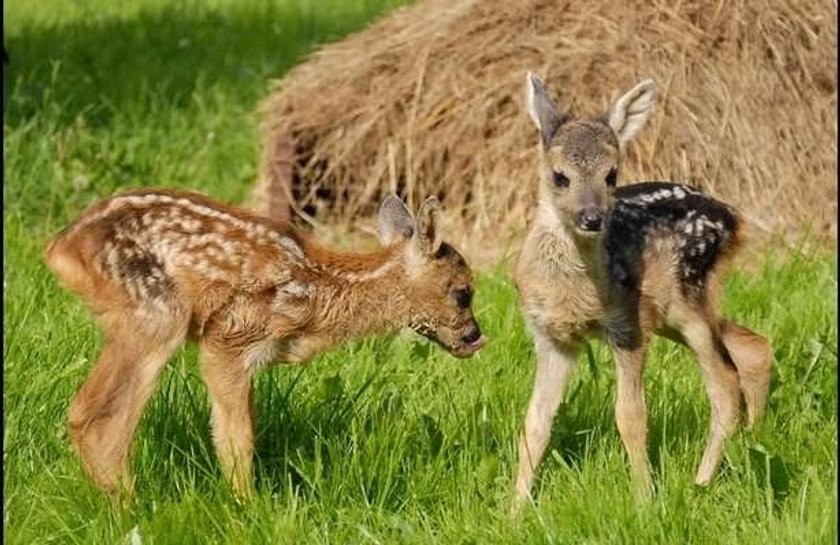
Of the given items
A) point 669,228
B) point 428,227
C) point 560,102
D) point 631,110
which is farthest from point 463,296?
point 560,102

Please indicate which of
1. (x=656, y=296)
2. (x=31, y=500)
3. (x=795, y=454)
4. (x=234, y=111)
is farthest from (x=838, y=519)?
(x=234, y=111)

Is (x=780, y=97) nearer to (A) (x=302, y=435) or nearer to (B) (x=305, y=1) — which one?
(A) (x=302, y=435)

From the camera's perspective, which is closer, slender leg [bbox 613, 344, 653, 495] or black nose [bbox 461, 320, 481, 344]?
slender leg [bbox 613, 344, 653, 495]

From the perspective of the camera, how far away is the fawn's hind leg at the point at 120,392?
646 centimetres

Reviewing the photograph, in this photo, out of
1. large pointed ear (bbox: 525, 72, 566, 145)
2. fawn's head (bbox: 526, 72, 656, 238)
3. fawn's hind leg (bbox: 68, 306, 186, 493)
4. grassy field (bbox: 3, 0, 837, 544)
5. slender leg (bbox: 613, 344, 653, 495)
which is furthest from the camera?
large pointed ear (bbox: 525, 72, 566, 145)

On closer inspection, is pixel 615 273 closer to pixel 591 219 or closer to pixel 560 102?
pixel 591 219

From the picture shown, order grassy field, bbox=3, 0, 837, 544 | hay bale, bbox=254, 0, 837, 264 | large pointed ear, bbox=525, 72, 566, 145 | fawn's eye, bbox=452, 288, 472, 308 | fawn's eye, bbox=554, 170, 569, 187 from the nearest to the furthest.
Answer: grassy field, bbox=3, 0, 837, 544, fawn's eye, bbox=554, 170, 569, 187, large pointed ear, bbox=525, 72, 566, 145, fawn's eye, bbox=452, 288, 472, 308, hay bale, bbox=254, 0, 837, 264

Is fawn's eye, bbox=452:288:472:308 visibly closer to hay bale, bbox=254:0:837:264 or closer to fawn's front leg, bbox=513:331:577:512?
fawn's front leg, bbox=513:331:577:512

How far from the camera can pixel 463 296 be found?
Result: 23.6 feet

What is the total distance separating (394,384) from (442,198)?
3989mm

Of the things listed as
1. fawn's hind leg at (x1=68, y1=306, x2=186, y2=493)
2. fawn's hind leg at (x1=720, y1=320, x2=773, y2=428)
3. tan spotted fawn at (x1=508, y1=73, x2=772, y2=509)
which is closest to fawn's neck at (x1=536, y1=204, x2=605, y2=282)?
tan spotted fawn at (x1=508, y1=73, x2=772, y2=509)

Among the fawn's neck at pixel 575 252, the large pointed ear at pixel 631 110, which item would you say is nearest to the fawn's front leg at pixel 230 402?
the fawn's neck at pixel 575 252

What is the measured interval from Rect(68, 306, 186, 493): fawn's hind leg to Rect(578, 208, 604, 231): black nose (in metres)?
1.44

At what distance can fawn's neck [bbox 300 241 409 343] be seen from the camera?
6.90m
